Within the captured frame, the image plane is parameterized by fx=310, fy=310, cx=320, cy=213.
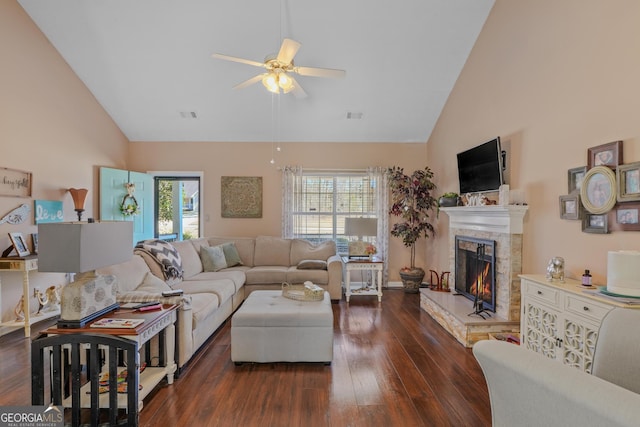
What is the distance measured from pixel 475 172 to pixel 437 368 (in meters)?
2.37

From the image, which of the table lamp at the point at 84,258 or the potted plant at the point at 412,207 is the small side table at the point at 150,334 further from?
the potted plant at the point at 412,207

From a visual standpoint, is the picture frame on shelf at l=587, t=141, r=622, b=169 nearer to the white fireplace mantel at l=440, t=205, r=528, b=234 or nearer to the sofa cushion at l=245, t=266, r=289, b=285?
the white fireplace mantel at l=440, t=205, r=528, b=234

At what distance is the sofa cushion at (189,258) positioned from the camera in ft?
13.5

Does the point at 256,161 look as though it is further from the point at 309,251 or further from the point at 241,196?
the point at 309,251

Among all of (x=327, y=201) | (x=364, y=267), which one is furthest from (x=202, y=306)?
(x=327, y=201)

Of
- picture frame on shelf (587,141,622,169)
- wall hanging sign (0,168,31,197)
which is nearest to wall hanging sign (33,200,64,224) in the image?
wall hanging sign (0,168,31,197)

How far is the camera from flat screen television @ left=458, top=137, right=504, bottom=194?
339cm

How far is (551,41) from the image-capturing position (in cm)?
→ 278

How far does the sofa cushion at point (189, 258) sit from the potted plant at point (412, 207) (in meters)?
3.18

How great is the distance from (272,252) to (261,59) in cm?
289

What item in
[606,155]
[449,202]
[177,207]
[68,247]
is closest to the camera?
[68,247]

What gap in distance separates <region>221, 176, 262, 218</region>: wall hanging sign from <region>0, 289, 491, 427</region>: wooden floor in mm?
2717

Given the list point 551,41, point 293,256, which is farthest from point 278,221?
point 551,41

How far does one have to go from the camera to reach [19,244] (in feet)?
11.2
